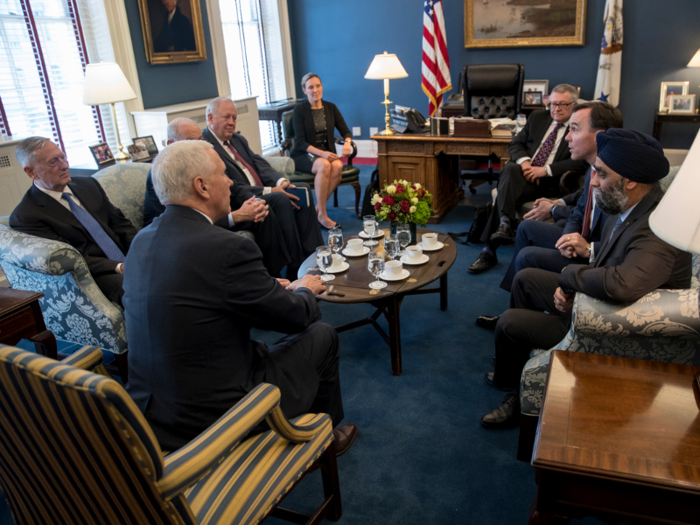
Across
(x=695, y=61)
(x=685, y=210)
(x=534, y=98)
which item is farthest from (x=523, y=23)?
(x=685, y=210)

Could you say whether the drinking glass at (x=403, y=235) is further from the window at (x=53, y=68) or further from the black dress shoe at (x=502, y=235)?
the window at (x=53, y=68)

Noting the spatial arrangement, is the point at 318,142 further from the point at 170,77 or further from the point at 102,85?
Result: the point at 102,85

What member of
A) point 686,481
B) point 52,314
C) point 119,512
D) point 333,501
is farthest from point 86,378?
point 52,314

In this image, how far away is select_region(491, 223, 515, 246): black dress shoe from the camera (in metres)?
3.61

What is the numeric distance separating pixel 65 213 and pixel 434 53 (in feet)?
14.4

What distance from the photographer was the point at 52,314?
258cm

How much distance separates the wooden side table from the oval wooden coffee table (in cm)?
113

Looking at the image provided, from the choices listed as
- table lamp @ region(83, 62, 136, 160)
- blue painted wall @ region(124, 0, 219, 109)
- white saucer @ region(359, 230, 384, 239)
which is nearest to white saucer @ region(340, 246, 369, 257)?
white saucer @ region(359, 230, 384, 239)

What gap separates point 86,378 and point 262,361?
0.77 meters

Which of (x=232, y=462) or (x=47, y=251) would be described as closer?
(x=232, y=462)

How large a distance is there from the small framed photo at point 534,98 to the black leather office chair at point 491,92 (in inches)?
31.6

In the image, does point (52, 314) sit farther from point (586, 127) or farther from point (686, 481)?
point (586, 127)

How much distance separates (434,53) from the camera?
5703 mm

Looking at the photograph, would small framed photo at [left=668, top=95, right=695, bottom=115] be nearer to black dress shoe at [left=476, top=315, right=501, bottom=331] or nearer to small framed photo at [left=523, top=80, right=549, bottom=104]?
small framed photo at [left=523, top=80, right=549, bottom=104]
